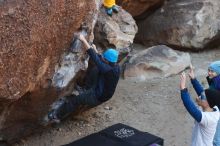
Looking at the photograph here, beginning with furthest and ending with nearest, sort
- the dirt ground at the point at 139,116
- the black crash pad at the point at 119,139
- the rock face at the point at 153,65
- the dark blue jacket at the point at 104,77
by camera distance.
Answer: the rock face at the point at 153,65
the dirt ground at the point at 139,116
the dark blue jacket at the point at 104,77
the black crash pad at the point at 119,139

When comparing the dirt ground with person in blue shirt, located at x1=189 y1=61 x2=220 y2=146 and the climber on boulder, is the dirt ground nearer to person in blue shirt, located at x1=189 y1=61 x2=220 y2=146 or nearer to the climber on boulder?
the climber on boulder

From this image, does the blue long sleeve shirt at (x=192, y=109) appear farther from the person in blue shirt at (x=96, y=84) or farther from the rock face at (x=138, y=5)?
the rock face at (x=138, y=5)

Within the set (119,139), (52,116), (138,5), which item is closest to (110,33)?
(52,116)

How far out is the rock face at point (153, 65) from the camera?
852cm

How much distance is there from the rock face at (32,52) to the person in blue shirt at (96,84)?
0.26m

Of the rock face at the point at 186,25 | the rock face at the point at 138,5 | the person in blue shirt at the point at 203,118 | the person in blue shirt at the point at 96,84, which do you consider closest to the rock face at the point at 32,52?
the person in blue shirt at the point at 96,84

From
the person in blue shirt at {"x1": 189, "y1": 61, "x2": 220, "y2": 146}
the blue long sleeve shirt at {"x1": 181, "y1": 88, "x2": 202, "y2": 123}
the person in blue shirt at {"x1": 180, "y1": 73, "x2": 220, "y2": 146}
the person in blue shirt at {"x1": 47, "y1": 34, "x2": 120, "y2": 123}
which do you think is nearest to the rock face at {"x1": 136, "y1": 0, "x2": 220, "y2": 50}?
the person in blue shirt at {"x1": 47, "y1": 34, "x2": 120, "y2": 123}

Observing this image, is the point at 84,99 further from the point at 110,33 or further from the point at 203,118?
the point at 203,118

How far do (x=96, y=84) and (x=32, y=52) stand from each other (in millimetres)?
1273

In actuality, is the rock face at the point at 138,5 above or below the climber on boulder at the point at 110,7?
below

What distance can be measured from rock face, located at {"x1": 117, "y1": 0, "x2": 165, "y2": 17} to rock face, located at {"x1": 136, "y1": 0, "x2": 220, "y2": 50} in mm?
252

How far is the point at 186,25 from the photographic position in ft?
32.3

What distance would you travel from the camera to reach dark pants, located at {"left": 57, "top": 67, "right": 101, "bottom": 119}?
19.5 feet

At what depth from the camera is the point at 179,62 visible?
880 cm
